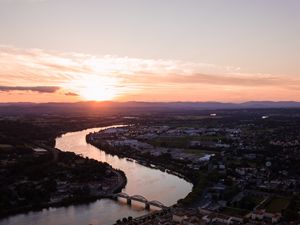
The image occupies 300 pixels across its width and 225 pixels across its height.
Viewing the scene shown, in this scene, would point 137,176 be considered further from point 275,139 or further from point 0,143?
point 275,139

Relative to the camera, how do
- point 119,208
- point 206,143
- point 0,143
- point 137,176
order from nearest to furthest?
point 119,208 → point 137,176 → point 0,143 → point 206,143

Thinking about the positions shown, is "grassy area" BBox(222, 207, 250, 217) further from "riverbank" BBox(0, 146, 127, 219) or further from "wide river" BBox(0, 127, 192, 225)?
"riverbank" BBox(0, 146, 127, 219)

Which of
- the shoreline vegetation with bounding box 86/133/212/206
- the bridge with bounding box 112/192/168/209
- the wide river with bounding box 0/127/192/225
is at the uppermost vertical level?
the shoreline vegetation with bounding box 86/133/212/206

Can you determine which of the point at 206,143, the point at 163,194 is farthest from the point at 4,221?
the point at 206,143

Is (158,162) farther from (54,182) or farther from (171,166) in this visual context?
(54,182)

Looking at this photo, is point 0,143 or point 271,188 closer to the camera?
point 271,188

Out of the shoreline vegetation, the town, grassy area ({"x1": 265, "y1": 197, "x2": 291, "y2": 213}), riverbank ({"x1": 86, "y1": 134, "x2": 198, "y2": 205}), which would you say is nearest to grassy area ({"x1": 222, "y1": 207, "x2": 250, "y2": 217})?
the town

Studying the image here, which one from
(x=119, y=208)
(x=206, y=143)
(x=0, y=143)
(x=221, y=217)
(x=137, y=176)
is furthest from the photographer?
(x=206, y=143)
